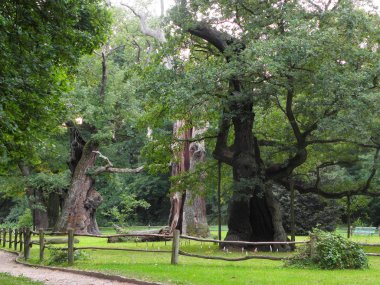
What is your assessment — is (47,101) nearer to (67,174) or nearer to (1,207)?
(67,174)

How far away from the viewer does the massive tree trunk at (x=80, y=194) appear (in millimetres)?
29812

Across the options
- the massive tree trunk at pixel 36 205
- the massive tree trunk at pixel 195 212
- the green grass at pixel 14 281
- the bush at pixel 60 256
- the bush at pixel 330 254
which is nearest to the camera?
the green grass at pixel 14 281

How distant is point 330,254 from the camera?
1240 cm

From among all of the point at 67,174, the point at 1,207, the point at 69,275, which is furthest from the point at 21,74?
the point at 1,207

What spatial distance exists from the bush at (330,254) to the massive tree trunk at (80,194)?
756 inches

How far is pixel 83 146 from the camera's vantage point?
31.5m

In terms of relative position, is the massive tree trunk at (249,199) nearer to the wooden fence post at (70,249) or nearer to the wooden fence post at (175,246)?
the wooden fence post at (175,246)

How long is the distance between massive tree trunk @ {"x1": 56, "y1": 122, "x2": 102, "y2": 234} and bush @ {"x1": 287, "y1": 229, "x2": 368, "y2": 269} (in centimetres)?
1919

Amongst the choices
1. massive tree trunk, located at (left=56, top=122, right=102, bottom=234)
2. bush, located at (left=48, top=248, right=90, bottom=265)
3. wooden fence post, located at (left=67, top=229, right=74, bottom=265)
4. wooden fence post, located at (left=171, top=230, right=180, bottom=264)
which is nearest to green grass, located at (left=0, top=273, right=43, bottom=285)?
wooden fence post, located at (left=67, top=229, right=74, bottom=265)

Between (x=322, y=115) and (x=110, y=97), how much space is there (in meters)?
15.6

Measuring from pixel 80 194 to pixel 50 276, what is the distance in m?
18.3

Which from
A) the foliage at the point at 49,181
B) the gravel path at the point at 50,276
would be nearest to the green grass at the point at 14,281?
the gravel path at the point at 50,276

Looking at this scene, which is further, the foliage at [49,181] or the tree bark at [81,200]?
the foliage at [49,181]

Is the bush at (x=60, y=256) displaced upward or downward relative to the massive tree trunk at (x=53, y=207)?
downward
